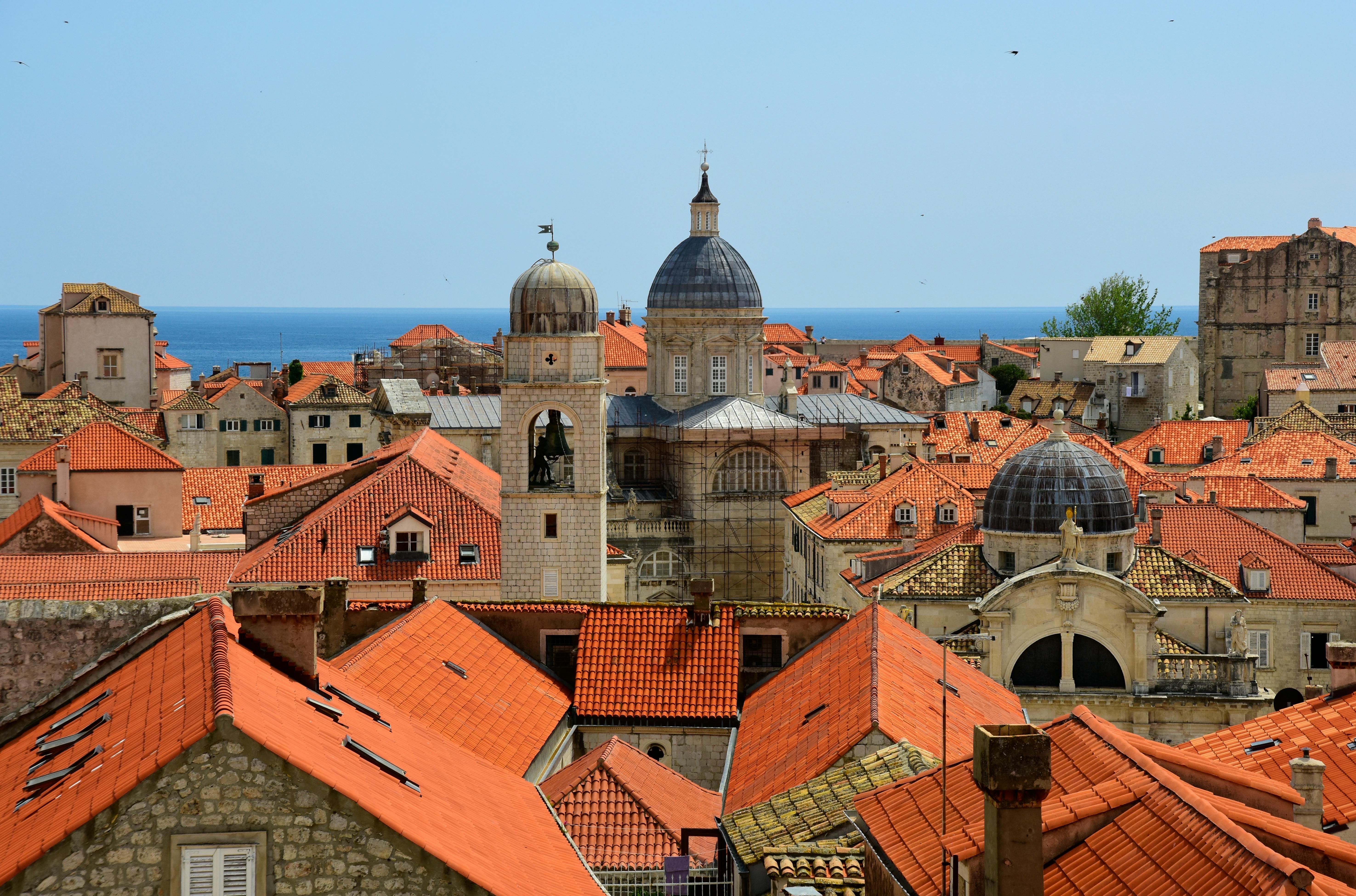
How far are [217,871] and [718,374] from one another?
57.9 meters

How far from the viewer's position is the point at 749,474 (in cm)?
6681

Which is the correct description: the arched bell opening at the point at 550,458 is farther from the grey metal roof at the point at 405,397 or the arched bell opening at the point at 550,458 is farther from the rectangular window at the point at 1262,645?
the grey metal roof at the point at 405,397

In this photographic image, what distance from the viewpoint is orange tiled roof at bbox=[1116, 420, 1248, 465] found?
255ft

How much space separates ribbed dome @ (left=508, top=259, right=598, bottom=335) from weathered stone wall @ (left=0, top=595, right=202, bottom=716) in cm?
2070

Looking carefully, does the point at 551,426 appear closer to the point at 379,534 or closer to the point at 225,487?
the point at 379,534

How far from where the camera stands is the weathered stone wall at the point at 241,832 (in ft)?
44.5

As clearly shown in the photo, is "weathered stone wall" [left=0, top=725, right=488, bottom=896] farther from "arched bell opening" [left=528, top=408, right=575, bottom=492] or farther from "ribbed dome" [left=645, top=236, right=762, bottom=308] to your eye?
"ribbed dome" [left=645, top=236, right=762, bottom=308]

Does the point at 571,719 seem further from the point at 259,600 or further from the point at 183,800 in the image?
the point at 183,800

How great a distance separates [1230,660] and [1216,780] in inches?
885

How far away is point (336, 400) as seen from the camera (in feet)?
272

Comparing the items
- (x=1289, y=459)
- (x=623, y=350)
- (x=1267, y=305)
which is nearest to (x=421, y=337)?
(x=623, y=350)

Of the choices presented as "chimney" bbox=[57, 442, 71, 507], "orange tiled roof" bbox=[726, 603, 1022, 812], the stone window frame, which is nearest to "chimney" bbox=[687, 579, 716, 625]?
"orange tiled roof" bbox=[726, 603, 1022, 812]

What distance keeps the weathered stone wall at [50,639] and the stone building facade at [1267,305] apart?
296ft

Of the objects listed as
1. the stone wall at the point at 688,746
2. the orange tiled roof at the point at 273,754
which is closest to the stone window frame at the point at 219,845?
the orange tiled roof at the point at 273,754
